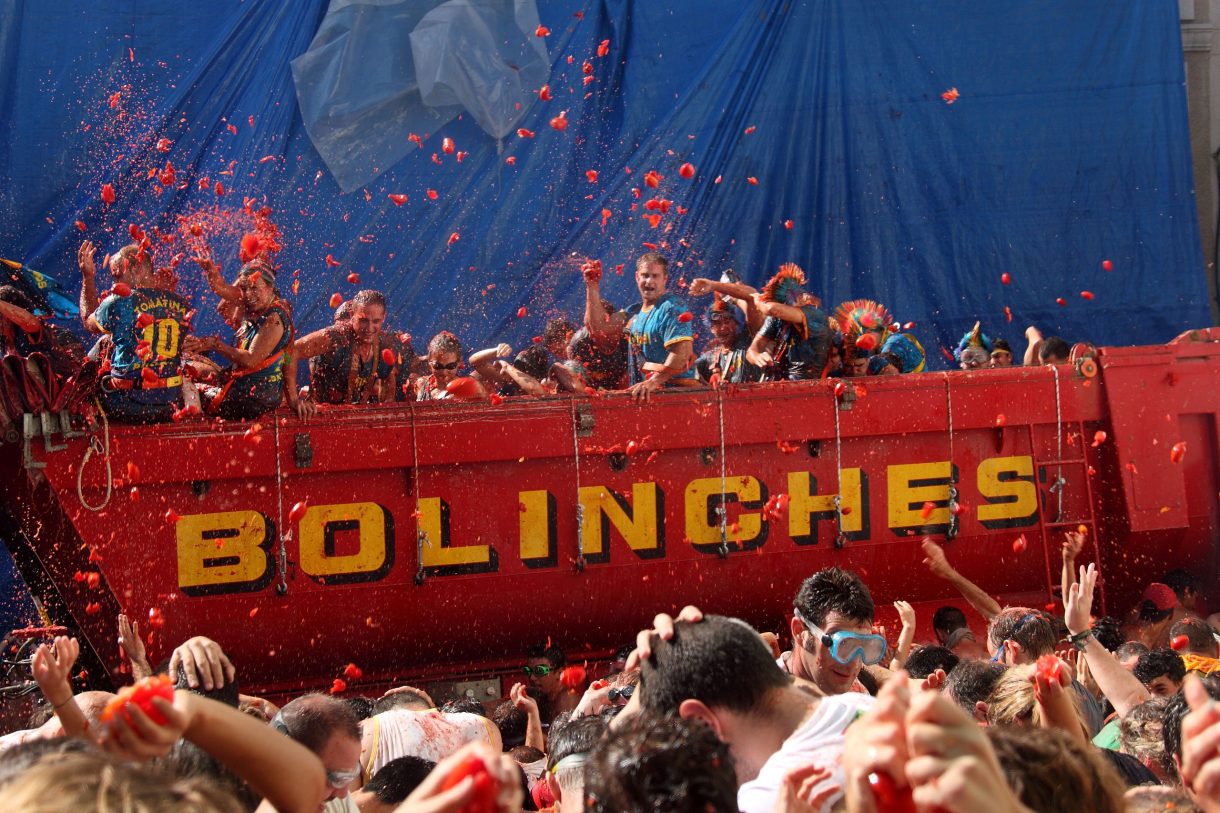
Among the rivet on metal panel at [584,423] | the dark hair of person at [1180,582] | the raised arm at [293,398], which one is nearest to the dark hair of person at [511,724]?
the rivet on metal panel at [584,423]

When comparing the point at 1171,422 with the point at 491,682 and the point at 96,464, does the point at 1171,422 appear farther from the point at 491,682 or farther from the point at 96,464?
the point at 96,464

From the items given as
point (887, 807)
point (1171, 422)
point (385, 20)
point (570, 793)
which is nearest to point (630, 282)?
point (385, 20)

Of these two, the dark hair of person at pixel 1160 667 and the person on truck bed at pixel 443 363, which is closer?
the dark hair of person at pixel 1160 667

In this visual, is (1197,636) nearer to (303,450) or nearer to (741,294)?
(741,294)

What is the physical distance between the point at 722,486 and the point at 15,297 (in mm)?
3968

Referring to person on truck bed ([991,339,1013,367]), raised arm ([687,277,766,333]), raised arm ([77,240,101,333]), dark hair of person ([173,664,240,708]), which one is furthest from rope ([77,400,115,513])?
person on truck bed ([991,339,1013,367])

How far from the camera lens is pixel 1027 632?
15.6ft

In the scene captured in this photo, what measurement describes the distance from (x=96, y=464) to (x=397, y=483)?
5.06ft

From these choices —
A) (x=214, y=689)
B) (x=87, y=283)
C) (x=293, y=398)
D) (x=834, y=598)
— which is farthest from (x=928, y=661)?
(x=87, y=283)

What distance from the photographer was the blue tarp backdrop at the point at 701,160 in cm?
1012

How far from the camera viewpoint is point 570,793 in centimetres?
307

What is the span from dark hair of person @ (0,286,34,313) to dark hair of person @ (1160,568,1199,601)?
6733mm

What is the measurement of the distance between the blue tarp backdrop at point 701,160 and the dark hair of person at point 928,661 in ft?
20.6

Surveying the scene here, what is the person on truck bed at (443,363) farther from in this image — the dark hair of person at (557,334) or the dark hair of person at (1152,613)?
the dark hair of person at (1152,613)
